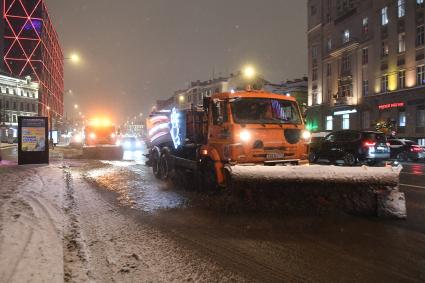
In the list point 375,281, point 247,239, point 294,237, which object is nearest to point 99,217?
point 247,239

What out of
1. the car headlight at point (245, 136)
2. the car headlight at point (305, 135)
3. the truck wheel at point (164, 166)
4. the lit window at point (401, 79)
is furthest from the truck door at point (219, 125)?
the lit window at point (401, 79)

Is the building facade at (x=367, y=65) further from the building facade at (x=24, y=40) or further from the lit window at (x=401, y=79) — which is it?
the building facade at (x=24, y=40)

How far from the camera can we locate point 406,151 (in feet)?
85.2

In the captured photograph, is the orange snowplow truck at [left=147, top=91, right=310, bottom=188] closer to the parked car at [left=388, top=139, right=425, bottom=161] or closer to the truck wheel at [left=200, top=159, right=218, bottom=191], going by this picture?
the truck wheel at [left=200, top=159, right=218, bottom=191]

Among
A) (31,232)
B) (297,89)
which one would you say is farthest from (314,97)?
(31,232)

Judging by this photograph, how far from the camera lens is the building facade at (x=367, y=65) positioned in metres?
39.8

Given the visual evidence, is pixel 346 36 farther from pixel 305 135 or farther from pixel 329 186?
pixel 329 186

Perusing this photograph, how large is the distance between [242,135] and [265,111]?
118 centimetres

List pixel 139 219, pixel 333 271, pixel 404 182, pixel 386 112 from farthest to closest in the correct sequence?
pixel 386 112 < pixel 404 182 < pixel 139 219 < pixel 333 271

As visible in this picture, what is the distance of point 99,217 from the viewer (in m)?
7.66

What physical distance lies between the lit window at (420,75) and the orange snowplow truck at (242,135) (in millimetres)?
34300

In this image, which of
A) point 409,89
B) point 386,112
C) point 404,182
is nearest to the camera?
point 404,182

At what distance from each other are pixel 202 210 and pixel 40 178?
23.1 feet

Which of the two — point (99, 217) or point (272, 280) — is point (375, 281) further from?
point (99, 217)
